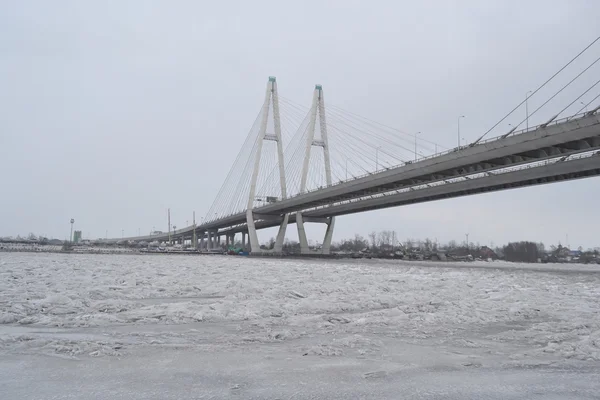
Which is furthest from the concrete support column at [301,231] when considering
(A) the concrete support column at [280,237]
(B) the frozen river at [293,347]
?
(B) the frozen river at [293,347]

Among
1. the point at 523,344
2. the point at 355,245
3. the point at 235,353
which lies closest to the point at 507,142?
the point at 523,344

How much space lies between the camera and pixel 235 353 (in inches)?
266

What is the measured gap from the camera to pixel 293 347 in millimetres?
7207

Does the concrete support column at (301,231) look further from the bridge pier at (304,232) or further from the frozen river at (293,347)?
the frozen river at (293,347)

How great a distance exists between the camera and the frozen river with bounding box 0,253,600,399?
16.7ft

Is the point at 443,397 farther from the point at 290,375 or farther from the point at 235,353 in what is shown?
the point at 235,353

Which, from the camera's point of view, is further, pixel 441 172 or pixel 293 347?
pixel 441 172

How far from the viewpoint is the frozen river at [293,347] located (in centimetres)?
510

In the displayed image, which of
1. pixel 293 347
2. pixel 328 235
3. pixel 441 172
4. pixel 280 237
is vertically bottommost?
pixel 293 347

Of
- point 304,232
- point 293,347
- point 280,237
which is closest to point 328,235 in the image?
point 304,232

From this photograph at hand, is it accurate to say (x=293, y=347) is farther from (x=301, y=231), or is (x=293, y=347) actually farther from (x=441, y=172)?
(x=301, y=231)

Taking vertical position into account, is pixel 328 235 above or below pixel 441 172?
below

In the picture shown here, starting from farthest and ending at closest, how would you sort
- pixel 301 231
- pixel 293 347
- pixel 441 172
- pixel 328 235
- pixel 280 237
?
1. pixel 280 237
2. pixel 328 235
3. pixel 301 231
4. pixel 441 172
5. pixel 293 347

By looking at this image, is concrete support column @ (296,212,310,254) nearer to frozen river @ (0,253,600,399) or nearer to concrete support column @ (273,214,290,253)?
concrete support column @ (273,214,290,253)
